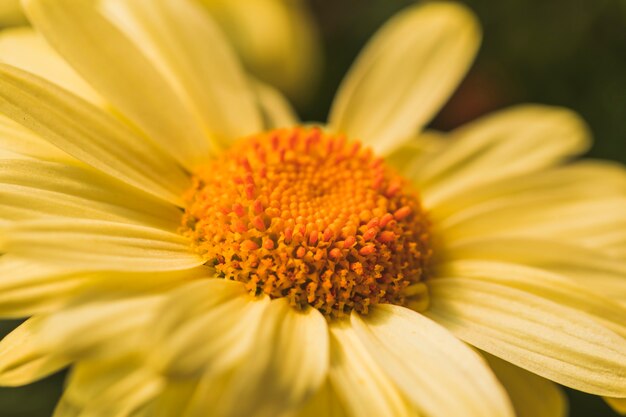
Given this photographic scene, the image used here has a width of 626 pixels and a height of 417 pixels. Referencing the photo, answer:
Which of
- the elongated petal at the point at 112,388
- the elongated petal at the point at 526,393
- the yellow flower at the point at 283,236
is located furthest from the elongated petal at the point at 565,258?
the elongated petal at the point at 112,388

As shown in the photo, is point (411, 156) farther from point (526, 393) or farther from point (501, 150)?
point (526, 393)

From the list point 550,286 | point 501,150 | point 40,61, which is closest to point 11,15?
point 40,61

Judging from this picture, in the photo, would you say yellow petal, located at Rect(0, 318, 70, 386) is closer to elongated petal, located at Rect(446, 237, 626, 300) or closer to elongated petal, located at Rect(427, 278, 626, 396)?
elongated petal, located at Rect(427, 278, 626, 396)

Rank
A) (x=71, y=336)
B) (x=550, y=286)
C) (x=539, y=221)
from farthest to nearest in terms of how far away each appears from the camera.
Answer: (x=539, y=221) → (x=550, y=286) → (x=71, y=336)

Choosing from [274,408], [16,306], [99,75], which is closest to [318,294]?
[274,408]

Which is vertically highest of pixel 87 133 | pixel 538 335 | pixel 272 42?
pixel 272 42

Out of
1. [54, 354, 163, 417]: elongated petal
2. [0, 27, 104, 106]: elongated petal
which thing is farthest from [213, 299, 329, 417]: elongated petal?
[0, 27, 104, 106]: elongated petal

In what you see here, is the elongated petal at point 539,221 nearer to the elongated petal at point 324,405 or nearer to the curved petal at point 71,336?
the elongated petal at point 324,405

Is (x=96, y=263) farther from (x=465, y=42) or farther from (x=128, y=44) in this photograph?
(x=465, y=42)
